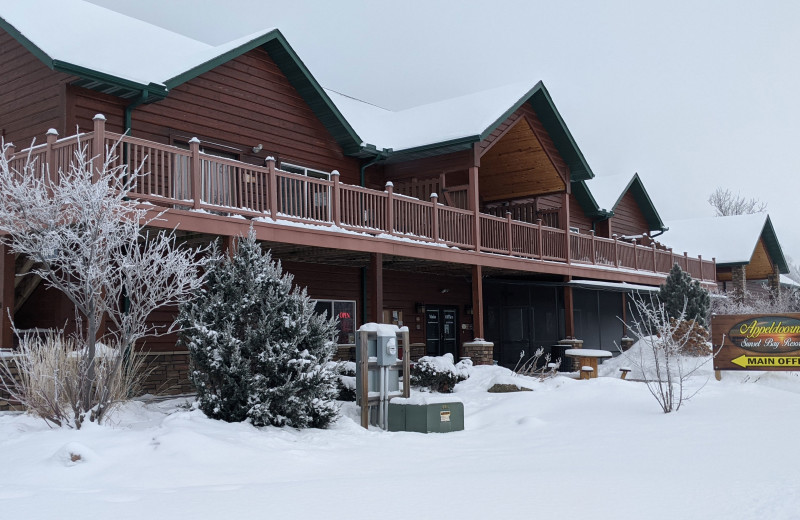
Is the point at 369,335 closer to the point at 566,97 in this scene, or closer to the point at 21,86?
the point at 21,86

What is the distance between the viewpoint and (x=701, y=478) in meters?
8.15

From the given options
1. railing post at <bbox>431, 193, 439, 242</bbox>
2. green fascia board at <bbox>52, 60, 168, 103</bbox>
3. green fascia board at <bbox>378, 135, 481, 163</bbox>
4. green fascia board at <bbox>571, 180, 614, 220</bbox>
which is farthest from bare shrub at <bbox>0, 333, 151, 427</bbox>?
green fascia board at <bbox>571, 180, 614, 220</bbox>

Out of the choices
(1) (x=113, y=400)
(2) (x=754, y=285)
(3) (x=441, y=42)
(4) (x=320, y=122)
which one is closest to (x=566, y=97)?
(3) (x=441, y=42)

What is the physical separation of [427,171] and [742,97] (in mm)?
101628

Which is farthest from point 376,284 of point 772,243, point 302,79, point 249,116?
point 772,243

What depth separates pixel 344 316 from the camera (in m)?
20.3

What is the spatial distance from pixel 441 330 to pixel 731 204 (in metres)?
60.1

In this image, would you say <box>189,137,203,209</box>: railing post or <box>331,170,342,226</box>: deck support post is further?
<box>331,170,342,226</box>: deck support post

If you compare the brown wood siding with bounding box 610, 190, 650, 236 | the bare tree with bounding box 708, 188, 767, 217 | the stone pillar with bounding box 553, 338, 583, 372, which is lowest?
the stone pillar with bounding box 553, 338, 583, 372

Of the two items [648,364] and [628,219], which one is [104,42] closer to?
[648,364]

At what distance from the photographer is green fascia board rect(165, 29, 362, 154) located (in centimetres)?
1686

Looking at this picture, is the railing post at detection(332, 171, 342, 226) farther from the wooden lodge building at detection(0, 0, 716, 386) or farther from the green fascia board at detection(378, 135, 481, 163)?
the green fascia board at detection(378, 135, 481, 163)

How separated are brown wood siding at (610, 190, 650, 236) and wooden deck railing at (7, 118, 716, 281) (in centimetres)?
681

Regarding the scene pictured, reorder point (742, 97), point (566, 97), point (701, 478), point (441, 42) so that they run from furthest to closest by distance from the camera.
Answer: point (441, 42), point (566, 97), point (742, 97), point (701, 478)
